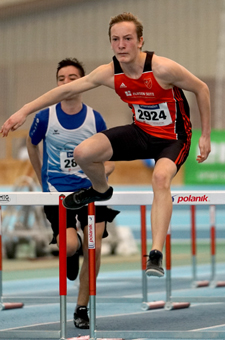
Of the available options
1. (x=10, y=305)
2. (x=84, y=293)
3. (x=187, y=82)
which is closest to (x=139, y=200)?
(x=187, y=82)

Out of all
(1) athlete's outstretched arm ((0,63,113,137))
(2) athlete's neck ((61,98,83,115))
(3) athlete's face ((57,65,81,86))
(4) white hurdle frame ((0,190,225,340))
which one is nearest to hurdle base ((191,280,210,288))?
(2) athlete's neck ((61,98,83,115))

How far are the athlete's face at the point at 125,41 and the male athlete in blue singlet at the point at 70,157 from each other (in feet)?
3.25

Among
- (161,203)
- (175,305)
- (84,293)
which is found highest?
(161,203)

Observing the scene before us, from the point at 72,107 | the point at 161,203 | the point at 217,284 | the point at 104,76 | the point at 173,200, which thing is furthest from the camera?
the point at 217,284

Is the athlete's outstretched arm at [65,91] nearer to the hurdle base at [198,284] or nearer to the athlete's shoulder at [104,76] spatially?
the athlete's shoulder at [104,76]

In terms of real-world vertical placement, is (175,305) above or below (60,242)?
below

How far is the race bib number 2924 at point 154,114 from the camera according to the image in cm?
380

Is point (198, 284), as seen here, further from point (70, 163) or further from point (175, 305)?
point (70, 163)

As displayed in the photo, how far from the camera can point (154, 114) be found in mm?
3834

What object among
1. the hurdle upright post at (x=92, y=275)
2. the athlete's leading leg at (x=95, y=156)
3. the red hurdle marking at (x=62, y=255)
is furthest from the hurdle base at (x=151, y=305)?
the athlete's leading leg at (x=95, y=156)

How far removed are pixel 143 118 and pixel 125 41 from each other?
1.64ft

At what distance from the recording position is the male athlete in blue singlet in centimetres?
463

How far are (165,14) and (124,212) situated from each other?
5.63 m

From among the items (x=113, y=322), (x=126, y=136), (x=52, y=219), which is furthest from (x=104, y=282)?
(x=126, y=136)
